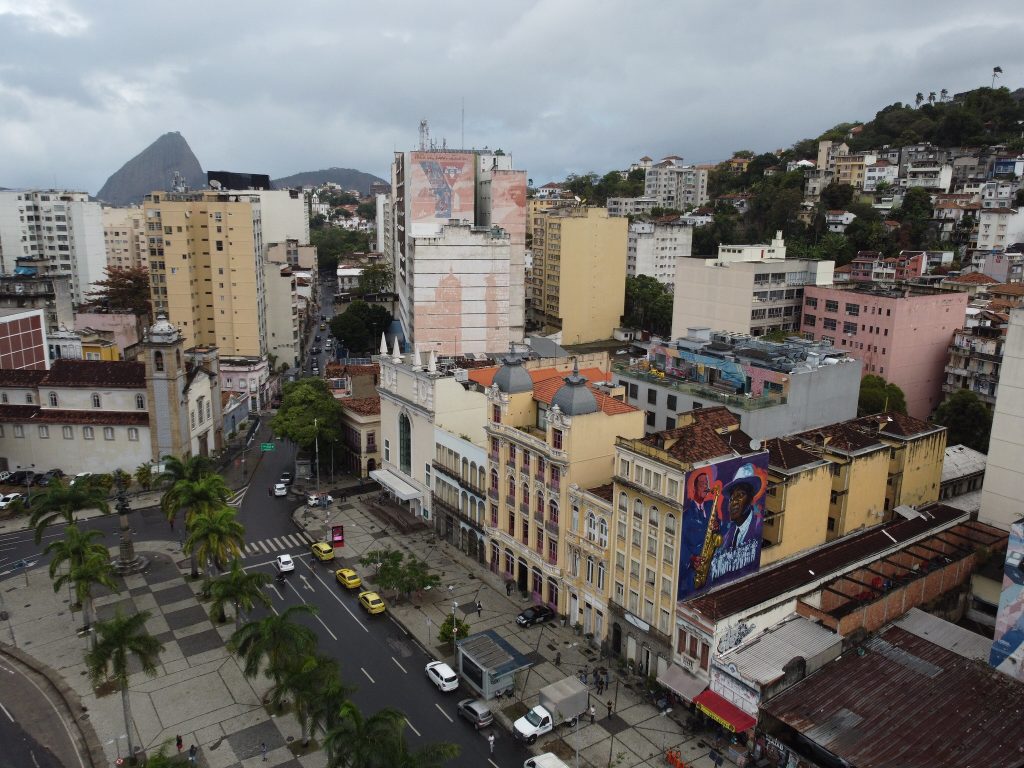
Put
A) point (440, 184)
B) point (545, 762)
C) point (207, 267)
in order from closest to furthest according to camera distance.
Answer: point (545, 762) < point (207, 267) < point (440, 184)

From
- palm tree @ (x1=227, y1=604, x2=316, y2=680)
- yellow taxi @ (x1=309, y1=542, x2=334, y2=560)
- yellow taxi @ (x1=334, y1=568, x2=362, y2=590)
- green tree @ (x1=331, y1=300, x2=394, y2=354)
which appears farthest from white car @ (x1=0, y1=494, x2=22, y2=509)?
green tree @ (x1=331, y1=300, x2=394, y2=354)

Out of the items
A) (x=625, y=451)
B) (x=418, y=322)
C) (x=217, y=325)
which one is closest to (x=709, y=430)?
(x=625, y=451)

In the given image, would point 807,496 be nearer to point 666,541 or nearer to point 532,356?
Answer: point 666,541

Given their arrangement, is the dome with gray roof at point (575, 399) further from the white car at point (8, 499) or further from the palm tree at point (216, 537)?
the white car at point (8, 499)

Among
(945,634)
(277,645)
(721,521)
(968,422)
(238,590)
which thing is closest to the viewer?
(277,645)

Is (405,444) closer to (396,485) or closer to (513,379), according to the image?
(396,485)

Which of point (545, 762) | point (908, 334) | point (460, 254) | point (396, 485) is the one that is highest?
point (460, 254)

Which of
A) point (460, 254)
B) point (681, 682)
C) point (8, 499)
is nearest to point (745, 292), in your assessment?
point (460, 254)
